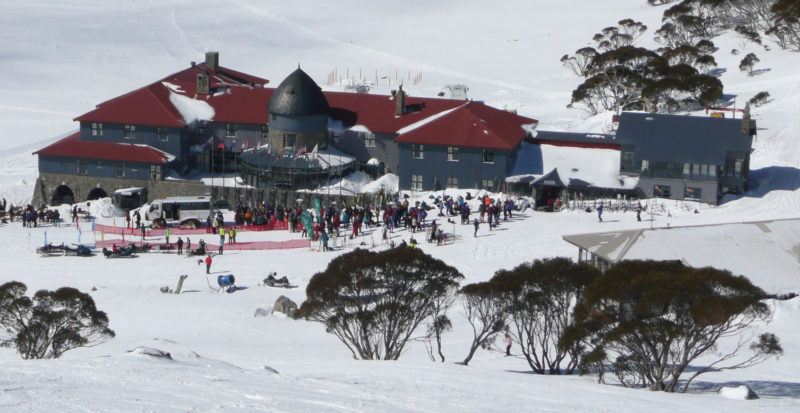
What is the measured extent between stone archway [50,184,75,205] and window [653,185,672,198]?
28051 mm

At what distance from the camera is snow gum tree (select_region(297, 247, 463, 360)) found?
32938mm

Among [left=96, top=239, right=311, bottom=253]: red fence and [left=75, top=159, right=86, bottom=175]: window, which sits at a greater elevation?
[left=75, top=159, right=86, bottom=175]: window

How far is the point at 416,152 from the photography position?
206ft

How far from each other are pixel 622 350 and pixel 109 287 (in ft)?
63.2

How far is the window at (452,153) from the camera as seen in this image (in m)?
62.2

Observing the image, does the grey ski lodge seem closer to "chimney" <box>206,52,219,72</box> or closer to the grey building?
the grey building

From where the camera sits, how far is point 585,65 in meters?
94.8

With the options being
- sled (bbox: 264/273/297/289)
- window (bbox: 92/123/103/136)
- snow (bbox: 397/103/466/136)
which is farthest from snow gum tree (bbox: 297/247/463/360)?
window (bbox: 92/123/103/136)

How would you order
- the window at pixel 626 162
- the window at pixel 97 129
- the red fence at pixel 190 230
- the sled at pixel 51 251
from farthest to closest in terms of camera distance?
the window at pixel 97 129, the window at pixel 626 162, the red fence at pixel 190 230, the sled at pixel 51 251

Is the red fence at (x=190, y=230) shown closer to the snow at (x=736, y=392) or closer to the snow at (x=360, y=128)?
the snow at (x=360, y=128)

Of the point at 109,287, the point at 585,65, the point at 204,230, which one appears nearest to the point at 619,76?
the point at 585,65

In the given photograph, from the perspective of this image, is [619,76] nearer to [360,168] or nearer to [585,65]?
[585,65]

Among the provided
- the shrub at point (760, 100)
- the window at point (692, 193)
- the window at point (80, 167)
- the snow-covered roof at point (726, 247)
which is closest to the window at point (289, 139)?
the window at point (80, 167)

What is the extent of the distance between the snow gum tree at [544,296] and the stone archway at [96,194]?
1443 inches
